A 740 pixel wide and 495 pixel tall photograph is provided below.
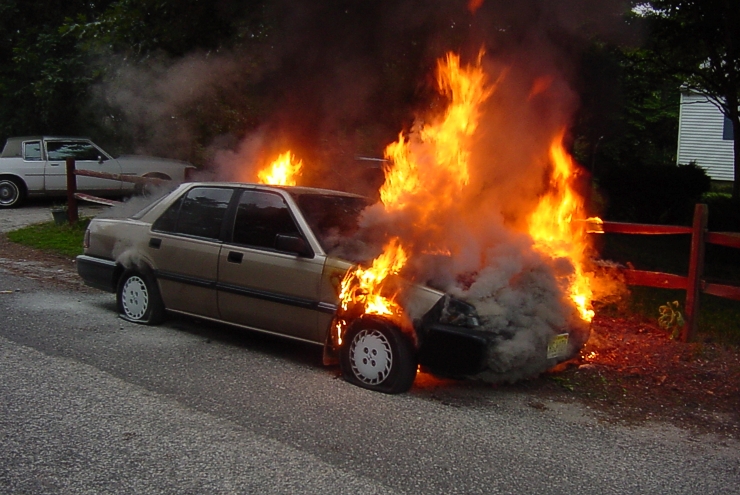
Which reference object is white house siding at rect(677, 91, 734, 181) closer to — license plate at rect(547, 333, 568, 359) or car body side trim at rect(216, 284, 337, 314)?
license plate at rect(547, 333, 568, 359)

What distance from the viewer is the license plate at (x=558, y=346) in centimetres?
532

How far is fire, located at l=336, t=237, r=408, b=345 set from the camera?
5.31m

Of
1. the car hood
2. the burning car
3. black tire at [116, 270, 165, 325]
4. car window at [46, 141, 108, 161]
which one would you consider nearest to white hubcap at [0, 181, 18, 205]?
car window at [46, 141, 108, 161]

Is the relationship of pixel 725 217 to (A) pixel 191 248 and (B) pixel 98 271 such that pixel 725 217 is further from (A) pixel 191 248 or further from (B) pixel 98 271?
(B) pixel 98 271

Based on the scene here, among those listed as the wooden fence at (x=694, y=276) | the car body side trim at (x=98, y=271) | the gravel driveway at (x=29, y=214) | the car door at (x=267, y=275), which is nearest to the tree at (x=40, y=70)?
the gravel driveway at (x=29, y=214)

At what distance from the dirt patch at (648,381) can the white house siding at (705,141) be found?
73.9 ft

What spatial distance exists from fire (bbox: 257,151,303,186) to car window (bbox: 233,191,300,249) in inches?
95.2

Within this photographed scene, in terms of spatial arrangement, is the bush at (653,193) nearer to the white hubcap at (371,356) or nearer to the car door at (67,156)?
the white hubcap at (371,356)

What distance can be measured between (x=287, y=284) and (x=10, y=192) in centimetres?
1357

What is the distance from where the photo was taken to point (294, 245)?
568 cm

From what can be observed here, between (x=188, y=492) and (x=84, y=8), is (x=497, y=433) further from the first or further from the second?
(x=84, y=8)

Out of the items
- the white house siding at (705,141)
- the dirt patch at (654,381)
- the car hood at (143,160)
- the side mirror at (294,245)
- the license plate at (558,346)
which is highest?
the white house siding at (705,141)

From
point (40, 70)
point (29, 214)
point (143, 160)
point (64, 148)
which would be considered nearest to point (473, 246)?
point (29, 214)

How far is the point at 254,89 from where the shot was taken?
32.2 ft
